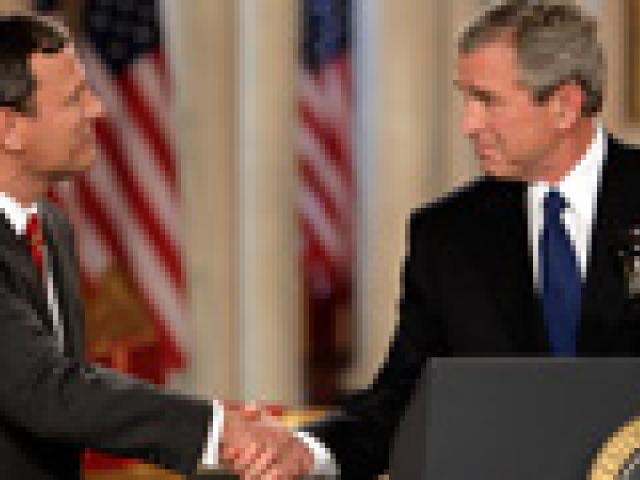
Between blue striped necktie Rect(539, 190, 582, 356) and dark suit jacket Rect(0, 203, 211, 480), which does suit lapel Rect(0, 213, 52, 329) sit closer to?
dark suit jacket Rect(0, 203, 211, 480)

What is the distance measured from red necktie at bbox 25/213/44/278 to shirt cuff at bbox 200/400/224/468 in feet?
1.32

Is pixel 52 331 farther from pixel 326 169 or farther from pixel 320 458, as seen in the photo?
pixel 326 169

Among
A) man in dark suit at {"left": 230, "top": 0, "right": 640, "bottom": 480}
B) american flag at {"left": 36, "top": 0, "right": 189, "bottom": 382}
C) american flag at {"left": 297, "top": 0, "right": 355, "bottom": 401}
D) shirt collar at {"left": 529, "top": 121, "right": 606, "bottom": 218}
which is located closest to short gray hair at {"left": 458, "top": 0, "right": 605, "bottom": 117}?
man in dark suit at {"left": 230, "top": 0, "right": 640, "bottom": 480}

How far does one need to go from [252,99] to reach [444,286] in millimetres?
4512

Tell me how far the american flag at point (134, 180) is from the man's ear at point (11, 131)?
413 centimetres

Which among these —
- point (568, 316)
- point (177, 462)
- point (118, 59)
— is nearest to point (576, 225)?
point (568, 316)

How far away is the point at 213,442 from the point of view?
3066mm

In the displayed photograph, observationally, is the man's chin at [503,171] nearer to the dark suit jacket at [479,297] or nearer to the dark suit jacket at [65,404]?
the dark suit jacket at [479,297]

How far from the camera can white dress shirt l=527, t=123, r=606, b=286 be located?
10.3 ft

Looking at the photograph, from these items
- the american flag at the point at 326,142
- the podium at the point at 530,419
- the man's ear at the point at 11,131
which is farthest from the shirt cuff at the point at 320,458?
the american flag at the point at 326,142

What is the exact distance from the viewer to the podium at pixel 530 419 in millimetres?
2316

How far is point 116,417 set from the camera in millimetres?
3018

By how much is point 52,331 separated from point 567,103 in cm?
94

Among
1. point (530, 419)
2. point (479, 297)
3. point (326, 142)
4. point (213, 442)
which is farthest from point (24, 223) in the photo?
point (326, 142)
